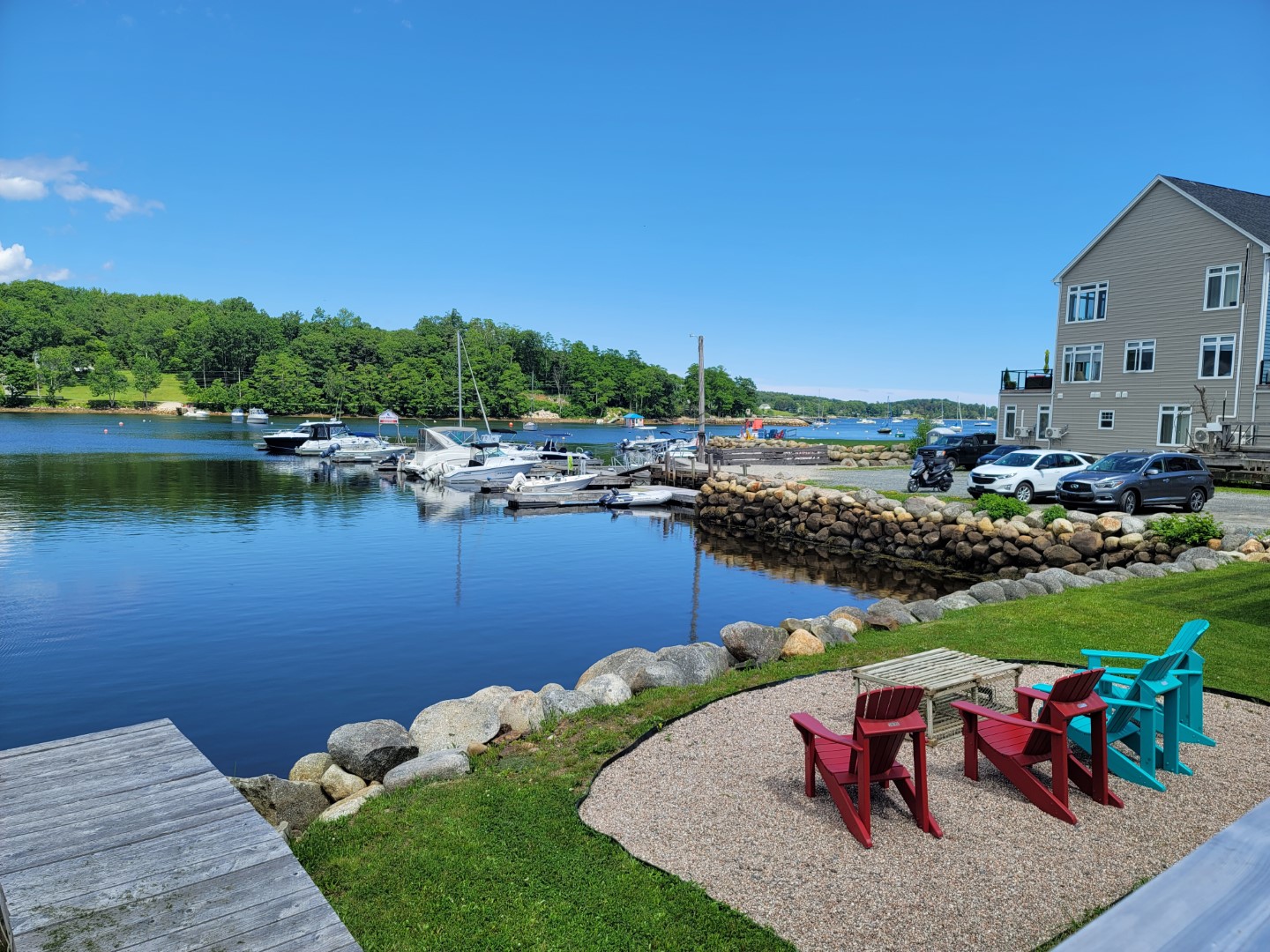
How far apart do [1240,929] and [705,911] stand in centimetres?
386

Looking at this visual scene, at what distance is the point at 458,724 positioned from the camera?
9555 mm

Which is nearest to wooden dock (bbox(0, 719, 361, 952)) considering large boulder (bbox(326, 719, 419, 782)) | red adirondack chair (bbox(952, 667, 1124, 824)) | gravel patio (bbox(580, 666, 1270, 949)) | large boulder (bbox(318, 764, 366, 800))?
gravel patio (bbox(580, 666, 1270, 949))

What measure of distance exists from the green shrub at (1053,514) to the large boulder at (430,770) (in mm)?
19007

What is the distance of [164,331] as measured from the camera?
158 m

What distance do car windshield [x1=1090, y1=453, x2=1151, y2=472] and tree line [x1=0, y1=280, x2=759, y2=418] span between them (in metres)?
109

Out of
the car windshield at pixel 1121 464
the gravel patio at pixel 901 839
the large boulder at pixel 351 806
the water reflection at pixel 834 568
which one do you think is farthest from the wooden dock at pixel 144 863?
the car windshield at pixel 1121 464

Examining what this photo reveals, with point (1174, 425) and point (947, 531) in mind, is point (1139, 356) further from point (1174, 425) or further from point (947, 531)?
point (947, 531)

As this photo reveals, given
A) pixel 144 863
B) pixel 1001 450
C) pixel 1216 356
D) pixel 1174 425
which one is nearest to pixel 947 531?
pixel 1001 450

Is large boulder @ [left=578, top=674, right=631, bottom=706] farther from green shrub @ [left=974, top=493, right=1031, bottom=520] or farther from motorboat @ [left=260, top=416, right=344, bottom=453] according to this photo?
motorboat @ [left=260, top=416, right=344, bottom=453]

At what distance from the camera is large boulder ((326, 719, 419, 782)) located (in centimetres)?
836

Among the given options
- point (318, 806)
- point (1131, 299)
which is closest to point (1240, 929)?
point (318, 806)

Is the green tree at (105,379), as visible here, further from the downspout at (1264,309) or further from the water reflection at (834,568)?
the downspout at (1264,309)

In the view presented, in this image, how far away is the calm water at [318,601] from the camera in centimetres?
1303

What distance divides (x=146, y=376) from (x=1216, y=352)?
15604 centimetres
